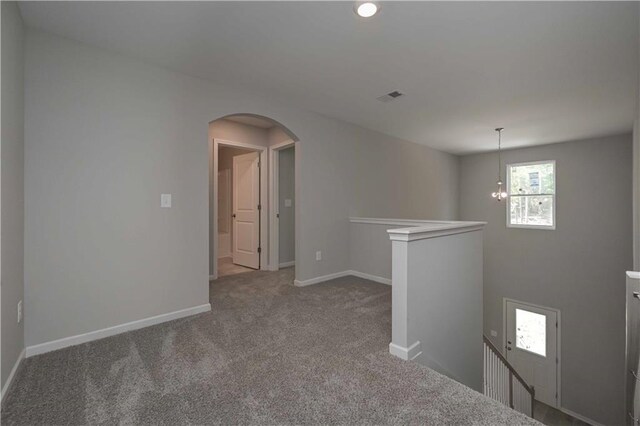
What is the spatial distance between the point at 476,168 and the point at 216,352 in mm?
7188

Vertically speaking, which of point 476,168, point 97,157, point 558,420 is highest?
point 476,168

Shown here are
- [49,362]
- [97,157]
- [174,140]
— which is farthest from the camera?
[174,140]

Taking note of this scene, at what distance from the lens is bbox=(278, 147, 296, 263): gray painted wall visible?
5.01m

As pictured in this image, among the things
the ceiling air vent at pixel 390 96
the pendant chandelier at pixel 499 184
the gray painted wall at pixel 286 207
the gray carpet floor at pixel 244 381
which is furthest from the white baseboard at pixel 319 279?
the pendant chandelier at pixel 499 184

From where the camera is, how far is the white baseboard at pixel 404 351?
2.11m

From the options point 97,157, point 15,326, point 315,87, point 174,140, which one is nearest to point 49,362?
point 15,326

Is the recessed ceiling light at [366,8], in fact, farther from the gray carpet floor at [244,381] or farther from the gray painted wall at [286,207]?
the gray painted wall at [286,207]

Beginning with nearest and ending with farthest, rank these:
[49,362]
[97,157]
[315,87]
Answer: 1. [49,362]
2. [97,157]
3. [315,87]

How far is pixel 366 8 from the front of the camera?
6.32 feet

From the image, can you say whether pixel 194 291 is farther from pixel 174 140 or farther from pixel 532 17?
pixel 532 17

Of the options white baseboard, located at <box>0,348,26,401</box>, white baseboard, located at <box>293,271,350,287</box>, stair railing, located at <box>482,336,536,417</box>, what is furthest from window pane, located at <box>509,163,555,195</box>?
white baseboard, located at <box>0,348,26,401</box>

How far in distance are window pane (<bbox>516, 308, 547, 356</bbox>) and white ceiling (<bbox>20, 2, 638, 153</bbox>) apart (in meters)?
4.41

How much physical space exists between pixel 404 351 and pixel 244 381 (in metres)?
1.12

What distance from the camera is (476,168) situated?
7234mm
